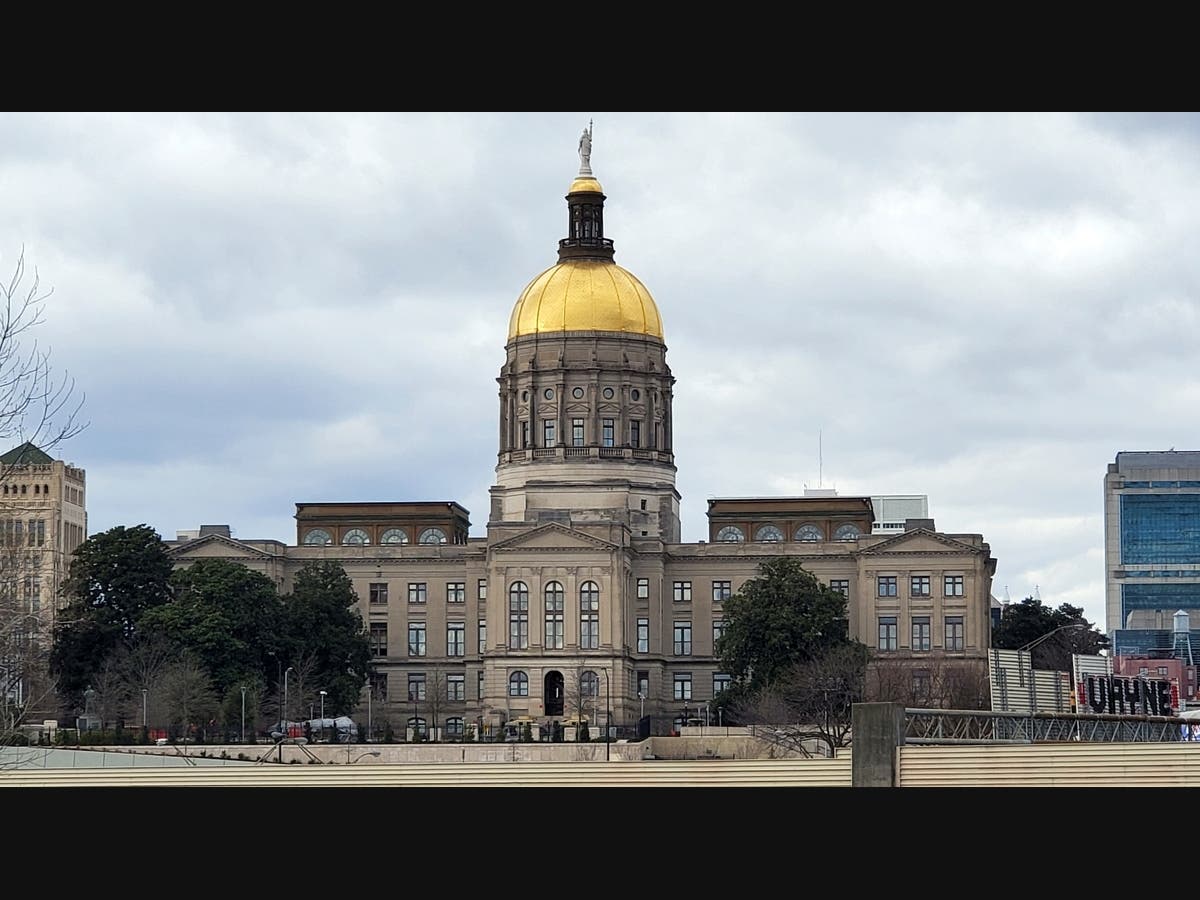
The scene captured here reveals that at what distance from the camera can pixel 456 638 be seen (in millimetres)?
170750

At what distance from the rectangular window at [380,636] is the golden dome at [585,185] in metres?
26.8

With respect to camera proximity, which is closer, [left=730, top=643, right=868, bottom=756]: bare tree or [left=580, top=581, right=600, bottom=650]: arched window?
[left=730, top=643, right=868, bottom=756]: bare tree

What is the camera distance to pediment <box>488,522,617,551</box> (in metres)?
164

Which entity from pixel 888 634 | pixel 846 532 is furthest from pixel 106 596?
pixel 846 532

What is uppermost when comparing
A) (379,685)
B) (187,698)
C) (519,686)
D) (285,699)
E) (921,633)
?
(921,633)

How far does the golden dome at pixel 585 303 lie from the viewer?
566ft

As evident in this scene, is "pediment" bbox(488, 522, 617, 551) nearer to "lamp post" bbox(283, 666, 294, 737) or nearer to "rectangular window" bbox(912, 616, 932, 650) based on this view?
"rectangular window" bbox(912, 616, 932, 650)

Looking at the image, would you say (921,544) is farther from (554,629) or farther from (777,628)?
(554,629)

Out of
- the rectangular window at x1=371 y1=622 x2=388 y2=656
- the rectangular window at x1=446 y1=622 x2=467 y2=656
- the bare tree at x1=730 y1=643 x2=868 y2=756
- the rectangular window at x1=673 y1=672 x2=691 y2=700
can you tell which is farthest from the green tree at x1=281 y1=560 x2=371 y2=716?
the bare tree at x1=730 y1=643 x2=868 y2=756

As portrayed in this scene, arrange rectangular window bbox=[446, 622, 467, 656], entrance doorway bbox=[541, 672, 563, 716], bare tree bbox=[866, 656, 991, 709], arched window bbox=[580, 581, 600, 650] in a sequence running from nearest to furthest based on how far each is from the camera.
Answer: bare tree bbox=[866, 656, 991, 709] < entrance doorway bbox=[541, 672, 563, 716] < arched window bbox=[580, 581, 600, 650] < rectangular window bbox=[446, 622, 467, 656]

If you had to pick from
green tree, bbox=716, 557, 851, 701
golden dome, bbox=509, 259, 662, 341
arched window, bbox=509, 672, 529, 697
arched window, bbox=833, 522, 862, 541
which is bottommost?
arched window, bbox=509, 672, 529, 697

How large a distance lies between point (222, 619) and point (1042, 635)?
4981 centimetres

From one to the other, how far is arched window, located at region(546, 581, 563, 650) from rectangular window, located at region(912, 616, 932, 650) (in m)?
19.0
